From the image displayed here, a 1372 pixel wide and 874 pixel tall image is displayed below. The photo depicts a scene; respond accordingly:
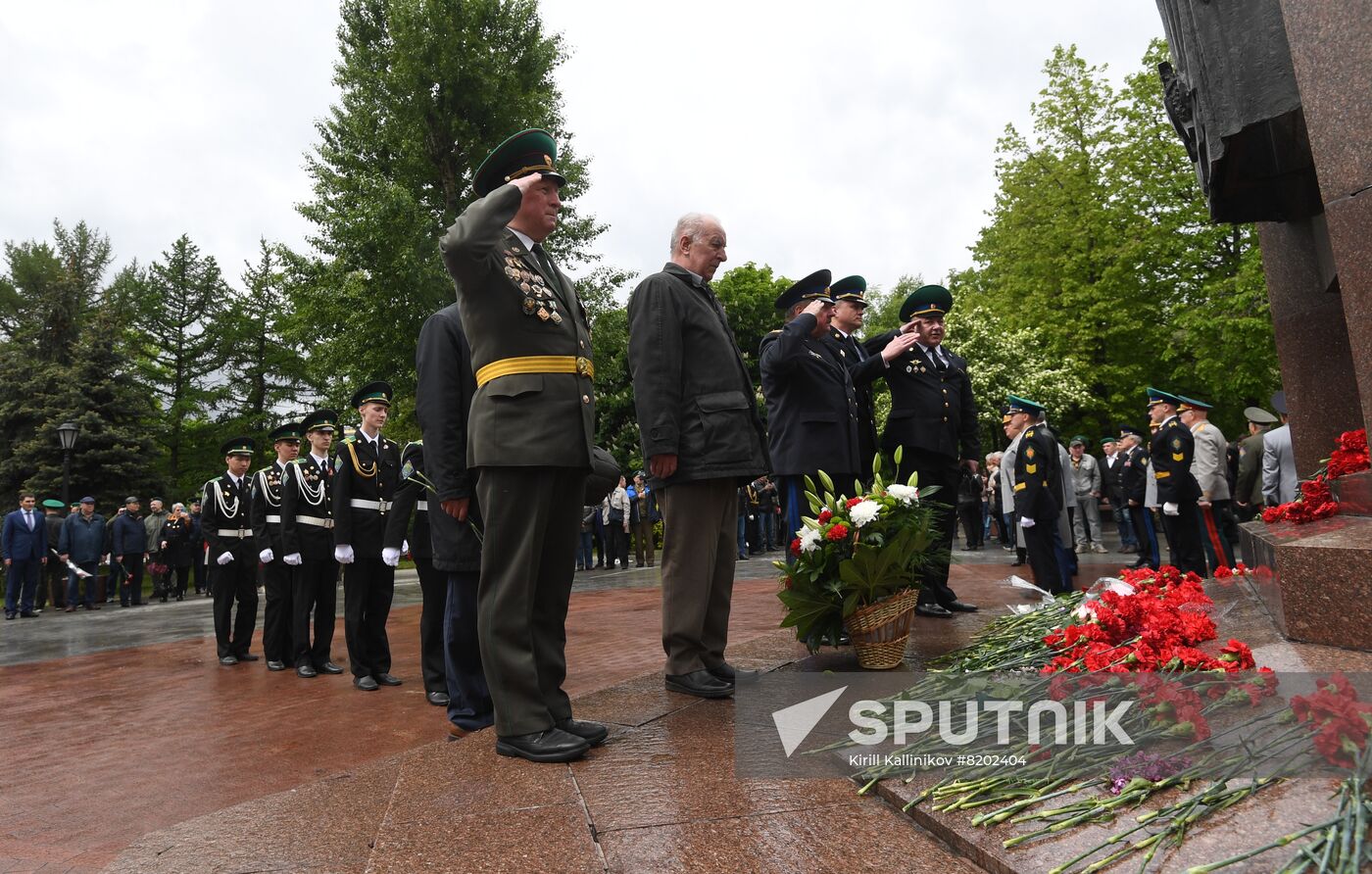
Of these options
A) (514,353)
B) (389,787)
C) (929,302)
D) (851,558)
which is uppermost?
(929,302)

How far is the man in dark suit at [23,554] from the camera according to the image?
16156 mm

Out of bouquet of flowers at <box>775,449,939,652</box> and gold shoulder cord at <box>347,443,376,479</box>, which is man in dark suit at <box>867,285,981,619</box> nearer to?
bouquet of flowers at <box>775,449,939,652</box>

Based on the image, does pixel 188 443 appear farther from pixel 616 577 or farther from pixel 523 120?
pixel 616 577

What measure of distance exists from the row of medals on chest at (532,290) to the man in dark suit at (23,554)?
17.2 m

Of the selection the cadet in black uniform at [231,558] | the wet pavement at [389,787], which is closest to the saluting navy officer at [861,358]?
the wet pavement at [389,787]

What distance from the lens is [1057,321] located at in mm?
26188

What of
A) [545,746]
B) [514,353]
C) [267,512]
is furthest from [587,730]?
[267,512]

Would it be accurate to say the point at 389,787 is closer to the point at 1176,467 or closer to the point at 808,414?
the point at 808,414

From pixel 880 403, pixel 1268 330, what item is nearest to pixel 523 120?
pixel 880 403

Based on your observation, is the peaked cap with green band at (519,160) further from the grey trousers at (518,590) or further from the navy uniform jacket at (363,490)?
the navy uniform jacket at (363,490)

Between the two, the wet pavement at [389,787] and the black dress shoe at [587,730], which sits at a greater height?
the black dress shoe at [587,730]

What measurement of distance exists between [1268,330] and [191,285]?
1709 inches

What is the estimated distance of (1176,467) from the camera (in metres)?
9.03

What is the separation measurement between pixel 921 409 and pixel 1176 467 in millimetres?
4464
